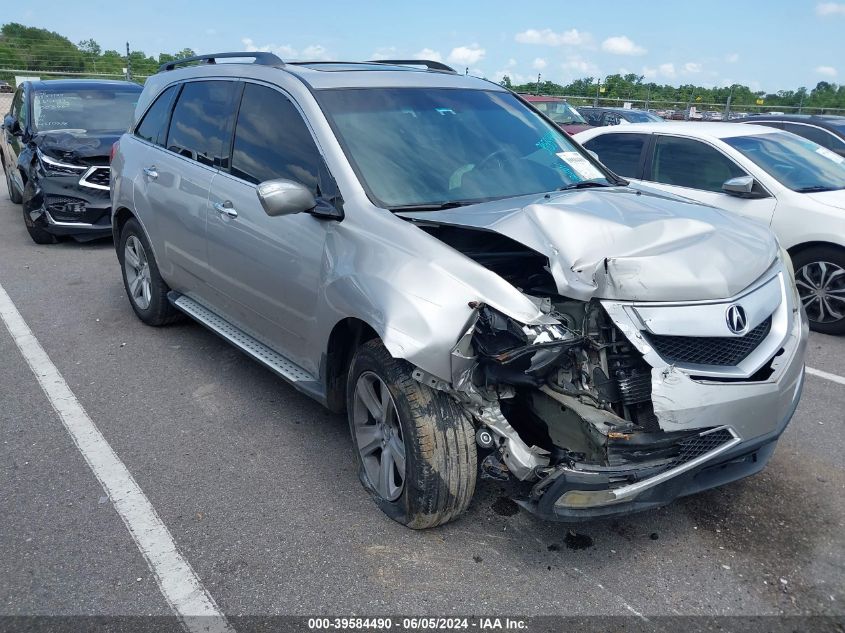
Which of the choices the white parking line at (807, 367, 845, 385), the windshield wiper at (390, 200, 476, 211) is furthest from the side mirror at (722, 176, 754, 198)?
the windshield wiper at (390, 200, 476, 211)

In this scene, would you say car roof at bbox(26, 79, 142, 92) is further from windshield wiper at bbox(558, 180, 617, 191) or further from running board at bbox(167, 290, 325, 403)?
windshield wiper at bbox(558, 180, 617, 191)

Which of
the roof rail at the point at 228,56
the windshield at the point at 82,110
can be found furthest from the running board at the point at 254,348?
the windshield at the point at 82,110

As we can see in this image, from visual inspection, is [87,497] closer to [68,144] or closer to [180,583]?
[180,583]

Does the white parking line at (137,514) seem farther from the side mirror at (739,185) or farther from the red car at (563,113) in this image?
the red car at (563,113)

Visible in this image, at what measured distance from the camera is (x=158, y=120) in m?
5.33

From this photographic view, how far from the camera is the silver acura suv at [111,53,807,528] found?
2.66 metres

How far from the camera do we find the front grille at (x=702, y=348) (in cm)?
265

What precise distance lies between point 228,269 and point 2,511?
65.3 inches

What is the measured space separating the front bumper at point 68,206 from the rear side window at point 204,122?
3.75 meters

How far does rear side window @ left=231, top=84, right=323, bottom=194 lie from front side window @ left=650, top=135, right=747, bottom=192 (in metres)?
4.33

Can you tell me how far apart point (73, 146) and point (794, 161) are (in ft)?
25.0

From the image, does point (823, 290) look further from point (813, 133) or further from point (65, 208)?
point (65, 208)

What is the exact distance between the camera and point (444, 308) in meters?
2.73

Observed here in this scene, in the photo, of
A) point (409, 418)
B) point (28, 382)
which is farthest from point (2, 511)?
point (409, 418)
